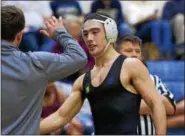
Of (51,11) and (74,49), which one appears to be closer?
(74,49)

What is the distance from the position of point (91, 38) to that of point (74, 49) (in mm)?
1080

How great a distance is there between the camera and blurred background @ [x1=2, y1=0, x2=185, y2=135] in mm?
8297

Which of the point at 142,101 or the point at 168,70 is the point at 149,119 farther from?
the point at 168,70

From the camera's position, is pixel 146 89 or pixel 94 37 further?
pixel 94 37

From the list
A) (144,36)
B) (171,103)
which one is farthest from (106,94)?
(144,36)

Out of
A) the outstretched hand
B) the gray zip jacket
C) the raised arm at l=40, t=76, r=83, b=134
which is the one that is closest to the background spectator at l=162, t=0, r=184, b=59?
the raised arm at l=40, t=76, r=83, b=134

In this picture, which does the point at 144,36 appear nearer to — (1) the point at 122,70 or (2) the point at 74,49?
(1) the point at 122,70

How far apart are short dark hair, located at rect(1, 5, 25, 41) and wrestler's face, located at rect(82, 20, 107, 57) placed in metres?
1.20

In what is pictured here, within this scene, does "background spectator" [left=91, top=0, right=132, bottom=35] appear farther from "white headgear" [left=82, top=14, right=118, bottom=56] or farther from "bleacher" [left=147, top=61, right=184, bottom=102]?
"white headgear" [left=82, top=14, right=118, bottom=56]

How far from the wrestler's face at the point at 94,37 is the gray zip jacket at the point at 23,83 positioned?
1.11 m

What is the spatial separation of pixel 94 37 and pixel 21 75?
1292 mm

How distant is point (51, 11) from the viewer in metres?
9.80

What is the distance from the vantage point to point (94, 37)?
4.45 metres

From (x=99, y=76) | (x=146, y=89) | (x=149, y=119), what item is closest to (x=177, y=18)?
(x=149, y=119)
